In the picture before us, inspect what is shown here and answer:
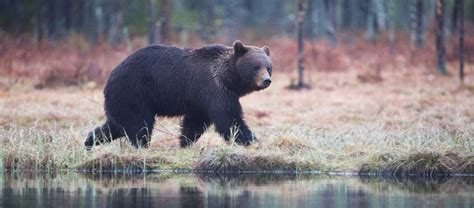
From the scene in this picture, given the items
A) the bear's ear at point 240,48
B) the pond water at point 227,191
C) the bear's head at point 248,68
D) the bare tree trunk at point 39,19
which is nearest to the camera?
the pond water at point 227,191

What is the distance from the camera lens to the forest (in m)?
12.2

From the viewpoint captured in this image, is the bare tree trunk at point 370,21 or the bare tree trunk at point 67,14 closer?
the bare tree trunk at point 370,21

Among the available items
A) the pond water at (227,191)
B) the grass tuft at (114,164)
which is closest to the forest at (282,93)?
the grass tuft at (114,164)

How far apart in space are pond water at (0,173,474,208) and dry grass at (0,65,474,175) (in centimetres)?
30

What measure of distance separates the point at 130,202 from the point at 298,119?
28.3 feet

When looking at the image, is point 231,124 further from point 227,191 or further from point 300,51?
point 300,51

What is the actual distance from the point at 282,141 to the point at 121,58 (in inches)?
547

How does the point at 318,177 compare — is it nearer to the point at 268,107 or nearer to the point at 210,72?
the point at 210,72

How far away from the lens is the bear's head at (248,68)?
12469mm

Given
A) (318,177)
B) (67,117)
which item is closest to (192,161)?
(318,177)

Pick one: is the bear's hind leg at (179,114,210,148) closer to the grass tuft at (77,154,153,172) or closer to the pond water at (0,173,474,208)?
the grass tuft at (77,154,153,172)

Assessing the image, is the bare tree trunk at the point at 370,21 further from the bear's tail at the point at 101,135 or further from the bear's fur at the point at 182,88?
the bear's tail at the point at 101,135

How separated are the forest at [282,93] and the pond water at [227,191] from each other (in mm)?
406

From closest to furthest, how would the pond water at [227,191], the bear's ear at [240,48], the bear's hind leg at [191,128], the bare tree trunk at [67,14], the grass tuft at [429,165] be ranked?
1. the pond water at [227,191]
2. the grass tuft at [429,165]
3. the bear's ear at [240,48]
4. the bear's hind leg at [191,128]
5. the bare tree trunk at [67,14]
